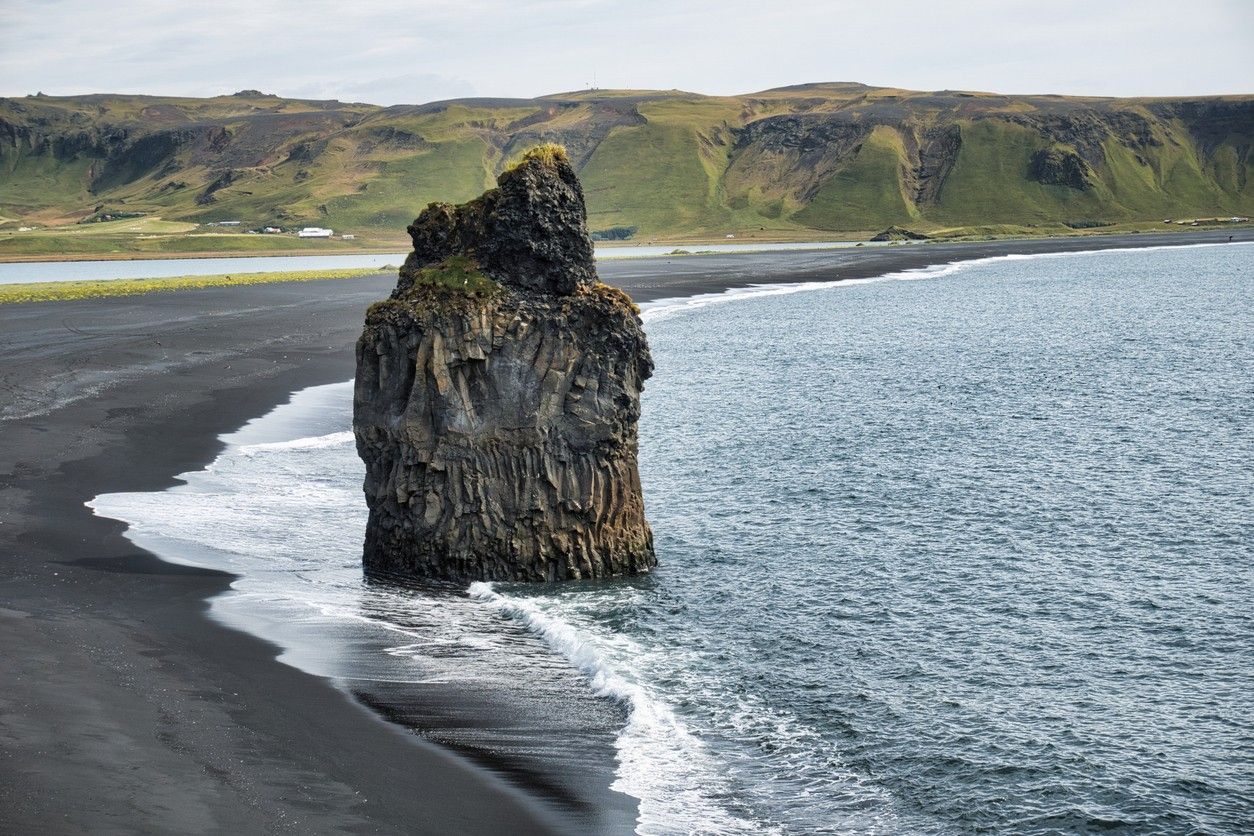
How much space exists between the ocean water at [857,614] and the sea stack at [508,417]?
3.78 ft

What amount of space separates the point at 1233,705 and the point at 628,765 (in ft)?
31.2

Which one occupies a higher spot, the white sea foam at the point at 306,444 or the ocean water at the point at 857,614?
the white sea foam at the point at 306,444

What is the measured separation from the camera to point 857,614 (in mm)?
24609

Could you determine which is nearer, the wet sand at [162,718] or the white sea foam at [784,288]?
the wet sand at [162,718]

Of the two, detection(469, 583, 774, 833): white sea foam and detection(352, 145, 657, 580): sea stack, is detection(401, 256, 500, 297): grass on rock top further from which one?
detection(469, 583, 774, 833): white sea foam

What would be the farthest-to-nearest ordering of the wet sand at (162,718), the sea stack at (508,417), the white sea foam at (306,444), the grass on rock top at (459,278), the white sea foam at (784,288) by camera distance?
1. the white sea foam at (784,288)
2. the white sea foam at (306,444)
3. the grass on rock top at (459,278)
4. the sea stack at (508,417)
5. the wet sand at (162,718)

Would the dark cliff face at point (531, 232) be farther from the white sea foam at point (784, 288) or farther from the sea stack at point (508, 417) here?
the white sea foam at point (784, 288)

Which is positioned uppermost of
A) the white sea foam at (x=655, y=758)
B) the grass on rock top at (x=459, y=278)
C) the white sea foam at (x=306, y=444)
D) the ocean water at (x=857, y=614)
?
the grass on rock top at (x=459, y=278)

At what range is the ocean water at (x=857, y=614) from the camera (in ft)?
→ 56.2

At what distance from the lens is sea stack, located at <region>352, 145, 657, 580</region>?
27188 millimetres

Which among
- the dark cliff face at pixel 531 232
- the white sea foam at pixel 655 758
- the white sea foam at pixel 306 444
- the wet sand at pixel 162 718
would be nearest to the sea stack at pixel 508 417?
the dark cliff face at pixel 531 232

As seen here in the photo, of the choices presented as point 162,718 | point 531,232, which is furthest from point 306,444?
point 162,718

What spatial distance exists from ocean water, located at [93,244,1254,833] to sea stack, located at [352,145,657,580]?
1.15 m

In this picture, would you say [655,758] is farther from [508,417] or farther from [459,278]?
[459,278]
